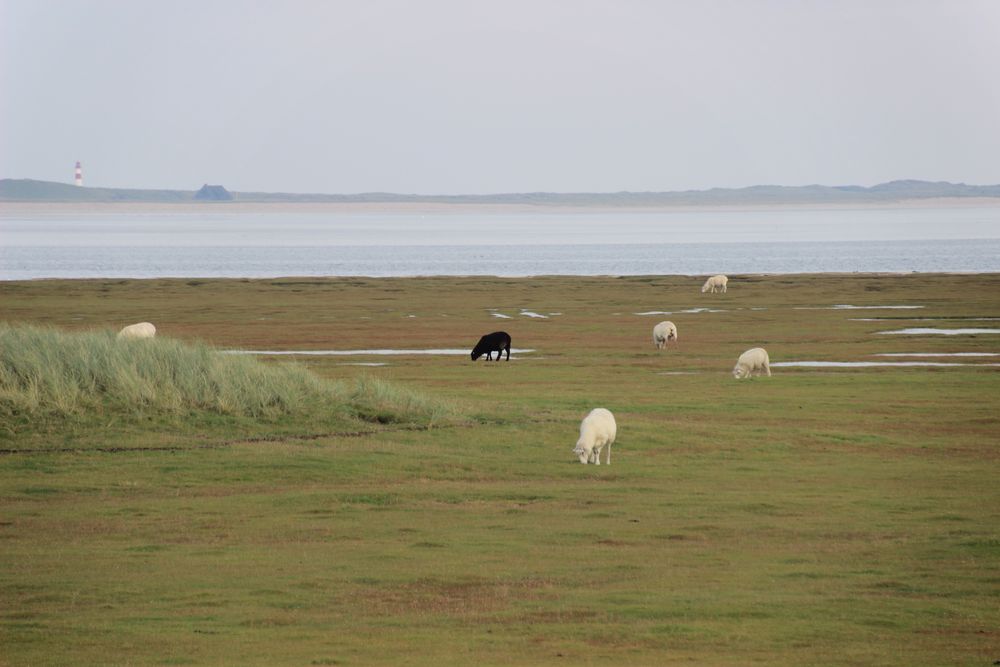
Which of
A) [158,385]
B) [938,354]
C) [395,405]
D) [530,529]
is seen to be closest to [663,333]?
[938,354]

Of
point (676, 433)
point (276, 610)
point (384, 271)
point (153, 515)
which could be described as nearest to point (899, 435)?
point (676, 433)

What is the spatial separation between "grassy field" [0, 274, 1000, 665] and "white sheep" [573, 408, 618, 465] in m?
0.54

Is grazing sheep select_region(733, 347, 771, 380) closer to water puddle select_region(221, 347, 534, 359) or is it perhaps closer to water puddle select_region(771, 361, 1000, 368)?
water puddle select_region(771, 361, 1000, 368)

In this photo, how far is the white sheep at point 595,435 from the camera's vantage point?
24141 mm

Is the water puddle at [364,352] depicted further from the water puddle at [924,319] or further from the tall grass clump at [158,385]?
the water puddle at [924,319]

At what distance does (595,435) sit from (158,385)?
9.20 metres

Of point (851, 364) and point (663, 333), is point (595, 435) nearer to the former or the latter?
point (851, 364)

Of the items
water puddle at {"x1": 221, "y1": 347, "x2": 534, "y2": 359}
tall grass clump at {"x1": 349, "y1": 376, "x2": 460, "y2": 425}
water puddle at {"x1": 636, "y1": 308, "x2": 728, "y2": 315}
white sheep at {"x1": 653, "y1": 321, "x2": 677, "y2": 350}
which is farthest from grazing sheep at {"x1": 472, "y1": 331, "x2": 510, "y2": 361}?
water puddle at {"x1": 636, "y1": 308, "x2": 728, "y2": 315}

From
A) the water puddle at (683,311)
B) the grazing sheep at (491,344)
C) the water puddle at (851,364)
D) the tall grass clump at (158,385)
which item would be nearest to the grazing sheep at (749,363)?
the water puddle at (851,364)

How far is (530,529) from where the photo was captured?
18844mm

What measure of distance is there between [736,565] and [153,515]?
8.23 metres

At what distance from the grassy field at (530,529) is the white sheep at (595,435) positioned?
21.3 inches

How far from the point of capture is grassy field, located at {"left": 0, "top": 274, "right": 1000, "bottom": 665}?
43.4 feet

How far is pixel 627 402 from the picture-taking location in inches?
1331
